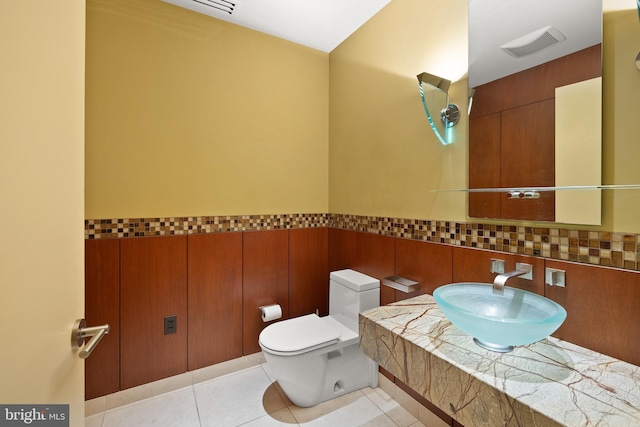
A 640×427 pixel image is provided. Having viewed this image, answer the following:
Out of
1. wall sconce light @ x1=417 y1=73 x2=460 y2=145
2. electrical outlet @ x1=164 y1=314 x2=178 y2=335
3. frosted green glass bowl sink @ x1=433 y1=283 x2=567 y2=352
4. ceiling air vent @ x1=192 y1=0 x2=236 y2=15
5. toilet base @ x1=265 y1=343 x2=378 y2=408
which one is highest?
ceiling air vent @ x1=192 y1=0 x2=236 y2=15

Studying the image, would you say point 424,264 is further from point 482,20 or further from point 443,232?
point 482,20

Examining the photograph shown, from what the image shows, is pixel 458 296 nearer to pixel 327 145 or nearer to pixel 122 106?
pixel 327 145

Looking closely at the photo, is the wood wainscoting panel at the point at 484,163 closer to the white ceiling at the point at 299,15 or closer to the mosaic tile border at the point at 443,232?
the mosaic tile border at the point at 443,232

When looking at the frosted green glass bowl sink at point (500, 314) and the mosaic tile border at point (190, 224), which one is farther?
the mosaic tile border at point (190, 224)

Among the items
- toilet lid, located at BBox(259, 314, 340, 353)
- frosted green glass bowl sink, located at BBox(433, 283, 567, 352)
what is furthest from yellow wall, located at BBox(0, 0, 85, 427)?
frosted green glass bowl sink, located at BBox(433, 283, 567, 352)

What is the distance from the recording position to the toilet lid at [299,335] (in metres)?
1.57

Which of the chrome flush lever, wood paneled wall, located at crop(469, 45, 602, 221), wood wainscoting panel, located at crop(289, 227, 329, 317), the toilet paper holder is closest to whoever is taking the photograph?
the chrome flush lever

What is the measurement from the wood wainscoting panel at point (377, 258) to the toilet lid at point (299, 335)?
417 mm

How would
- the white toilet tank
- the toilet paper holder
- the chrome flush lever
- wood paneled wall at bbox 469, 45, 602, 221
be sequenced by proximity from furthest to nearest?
the toilet paper holder → the white toilet tank → wood paneled wall at bbox 469, 45, 602, 221 → the chrome flush lever

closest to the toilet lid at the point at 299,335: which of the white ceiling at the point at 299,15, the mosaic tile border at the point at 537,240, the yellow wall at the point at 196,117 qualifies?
the mosaic tile border at the point at 537,240

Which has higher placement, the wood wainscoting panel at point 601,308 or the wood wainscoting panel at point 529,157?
the wood wainscoting panel at point 529,157

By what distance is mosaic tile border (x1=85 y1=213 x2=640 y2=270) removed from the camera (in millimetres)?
1001

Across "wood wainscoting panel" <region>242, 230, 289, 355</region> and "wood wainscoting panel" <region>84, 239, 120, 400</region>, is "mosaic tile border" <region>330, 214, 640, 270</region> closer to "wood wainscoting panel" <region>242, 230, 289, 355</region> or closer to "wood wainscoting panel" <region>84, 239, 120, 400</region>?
"wood wainscoting panel" <region>242, 230, 289, 355</region>

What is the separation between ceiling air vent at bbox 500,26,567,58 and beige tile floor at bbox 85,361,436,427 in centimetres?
185
